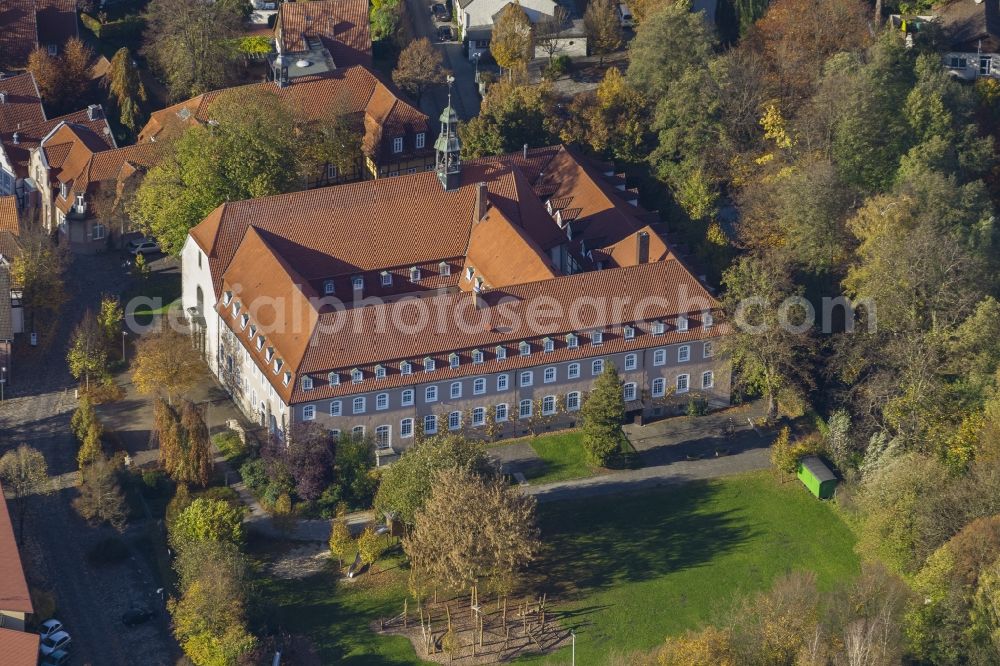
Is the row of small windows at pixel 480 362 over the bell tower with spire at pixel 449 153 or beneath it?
beneath

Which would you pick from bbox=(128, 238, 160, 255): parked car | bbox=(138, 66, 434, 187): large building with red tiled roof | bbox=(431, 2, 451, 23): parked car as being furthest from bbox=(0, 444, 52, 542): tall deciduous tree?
bbox=(431, 2, 451, 23): parked car

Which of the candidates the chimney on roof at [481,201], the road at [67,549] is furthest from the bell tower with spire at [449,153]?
the road at [67,549]

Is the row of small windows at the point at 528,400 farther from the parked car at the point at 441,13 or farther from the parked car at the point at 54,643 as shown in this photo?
the parked car at the point at 441,13

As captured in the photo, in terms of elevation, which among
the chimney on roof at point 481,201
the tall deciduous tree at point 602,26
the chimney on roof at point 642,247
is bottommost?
the chimney on roof at point 642,247

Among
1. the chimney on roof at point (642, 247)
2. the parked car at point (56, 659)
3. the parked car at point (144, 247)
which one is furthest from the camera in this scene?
the parked car at point (144, 247)

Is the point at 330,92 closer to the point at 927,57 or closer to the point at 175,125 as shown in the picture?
the point at 175,125

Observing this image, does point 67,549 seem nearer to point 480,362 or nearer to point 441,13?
point 480,362

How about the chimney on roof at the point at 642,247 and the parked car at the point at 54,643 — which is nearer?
the parked car at the point at 54,643
